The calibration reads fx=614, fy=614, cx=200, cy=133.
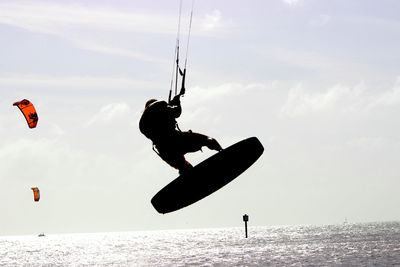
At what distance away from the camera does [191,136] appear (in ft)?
40.0

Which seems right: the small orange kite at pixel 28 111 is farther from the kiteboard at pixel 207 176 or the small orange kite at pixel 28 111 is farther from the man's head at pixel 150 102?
the man's head at pixel 150 102

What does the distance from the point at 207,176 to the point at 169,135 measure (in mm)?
1365

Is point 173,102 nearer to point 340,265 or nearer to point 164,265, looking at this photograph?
point 340,265

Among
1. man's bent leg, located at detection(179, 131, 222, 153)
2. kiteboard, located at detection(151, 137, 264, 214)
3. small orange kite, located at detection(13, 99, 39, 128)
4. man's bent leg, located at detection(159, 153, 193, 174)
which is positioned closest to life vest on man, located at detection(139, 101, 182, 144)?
man's bent leg, located at detection(179, 131, 222, 153)

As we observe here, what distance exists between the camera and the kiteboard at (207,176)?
1262 cm

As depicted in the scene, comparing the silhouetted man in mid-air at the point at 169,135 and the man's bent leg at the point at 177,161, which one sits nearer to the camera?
the silhouetted man in mid-air at the point at 169,135

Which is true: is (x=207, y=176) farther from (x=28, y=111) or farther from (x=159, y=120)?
(x=28, y=111)

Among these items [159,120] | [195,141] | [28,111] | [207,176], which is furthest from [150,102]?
[28,111]

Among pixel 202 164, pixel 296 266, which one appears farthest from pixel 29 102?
pixel 296 266

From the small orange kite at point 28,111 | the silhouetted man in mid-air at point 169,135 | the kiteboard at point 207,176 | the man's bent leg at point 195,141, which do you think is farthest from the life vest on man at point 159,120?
the small orange kite at point 28,111

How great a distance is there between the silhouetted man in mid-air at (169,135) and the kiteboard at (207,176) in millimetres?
384

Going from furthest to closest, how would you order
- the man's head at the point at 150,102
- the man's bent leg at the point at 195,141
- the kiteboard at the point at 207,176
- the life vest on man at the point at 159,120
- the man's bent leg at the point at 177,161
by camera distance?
the kiteboard at the point at 207,176 → the man's bent leg at the point at 177,161 → the man's bent leg at the point at 195,141 → the man's head at the point at 150,102 → the life vest on man at the point at 159,120

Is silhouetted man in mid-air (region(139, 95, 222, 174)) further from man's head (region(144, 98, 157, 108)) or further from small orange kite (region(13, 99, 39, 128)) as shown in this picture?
small orange kite (region(13, 99, 39, 128))

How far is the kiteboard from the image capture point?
497 inches
